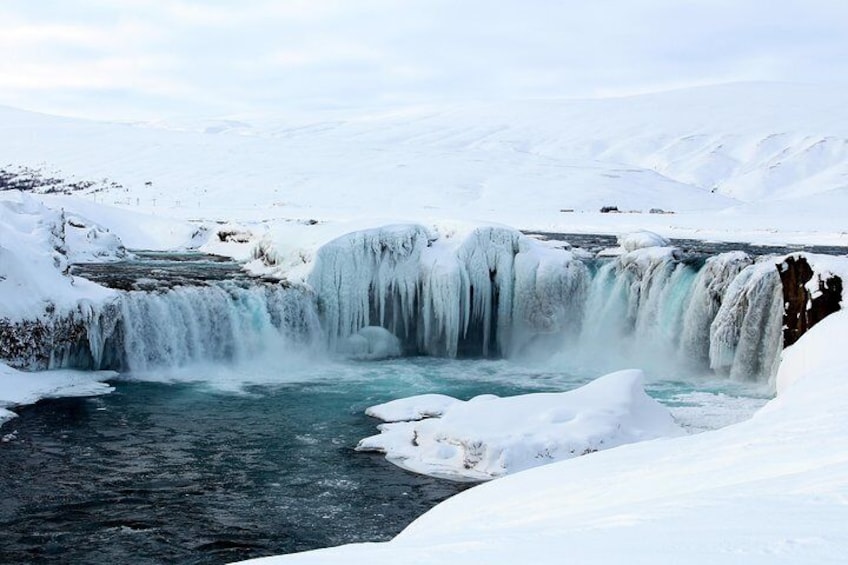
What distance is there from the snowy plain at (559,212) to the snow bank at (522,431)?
240cm

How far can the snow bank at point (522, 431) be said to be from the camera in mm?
13414

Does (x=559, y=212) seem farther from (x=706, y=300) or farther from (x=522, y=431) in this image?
(x=522, y=431)

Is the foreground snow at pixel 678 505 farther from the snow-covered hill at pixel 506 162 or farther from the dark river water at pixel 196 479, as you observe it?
the snow-covered hill at pixel 506 162

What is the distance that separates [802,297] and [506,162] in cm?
6401

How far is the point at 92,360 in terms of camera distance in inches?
801

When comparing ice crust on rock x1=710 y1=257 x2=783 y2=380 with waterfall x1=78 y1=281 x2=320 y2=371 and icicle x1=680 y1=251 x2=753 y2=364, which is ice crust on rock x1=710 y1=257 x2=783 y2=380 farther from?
waterfall x1=78 y1=281 x2=320 y2=371

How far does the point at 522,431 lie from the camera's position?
1388cm

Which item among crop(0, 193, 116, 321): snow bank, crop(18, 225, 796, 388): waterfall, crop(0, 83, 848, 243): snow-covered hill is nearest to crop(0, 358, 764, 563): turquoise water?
crop(18, 225, 796, 388): waterfall

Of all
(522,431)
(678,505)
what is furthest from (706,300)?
(678,505)

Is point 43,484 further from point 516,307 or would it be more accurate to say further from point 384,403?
point 516,307

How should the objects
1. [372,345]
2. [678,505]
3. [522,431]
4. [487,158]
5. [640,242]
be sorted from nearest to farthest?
1. [678,505]
2. [522,431]
3. [372,345]
4. [640,242]
5. [487,158]

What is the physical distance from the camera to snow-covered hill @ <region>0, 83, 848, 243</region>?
56.2 metres

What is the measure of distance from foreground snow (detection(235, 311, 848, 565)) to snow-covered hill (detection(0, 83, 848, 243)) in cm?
2572

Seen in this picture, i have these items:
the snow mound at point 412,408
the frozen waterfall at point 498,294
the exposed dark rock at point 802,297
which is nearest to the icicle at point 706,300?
the frozen waterfall at point 498,294
